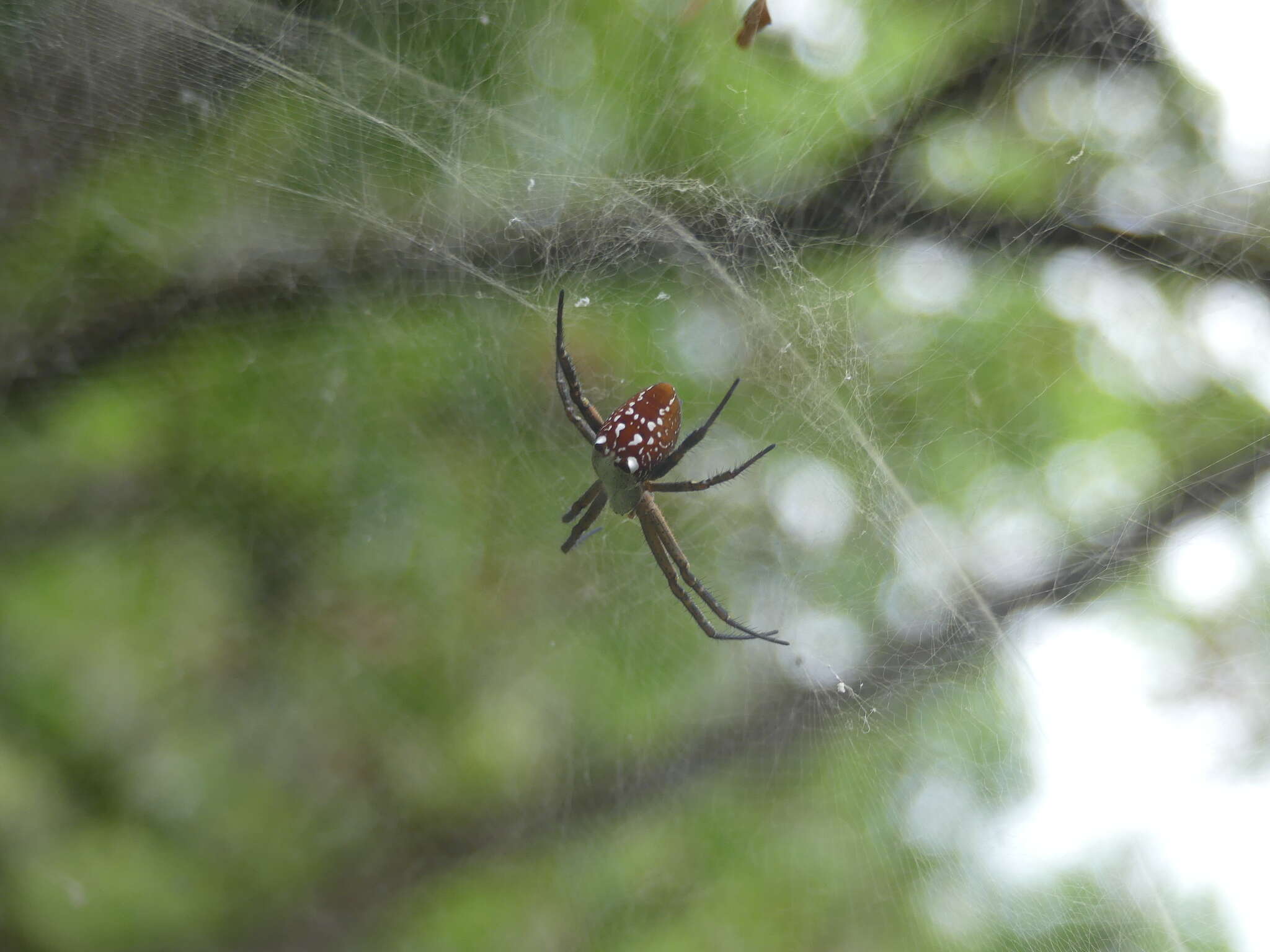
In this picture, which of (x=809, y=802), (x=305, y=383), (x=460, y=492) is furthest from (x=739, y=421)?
(x=305, y=383)

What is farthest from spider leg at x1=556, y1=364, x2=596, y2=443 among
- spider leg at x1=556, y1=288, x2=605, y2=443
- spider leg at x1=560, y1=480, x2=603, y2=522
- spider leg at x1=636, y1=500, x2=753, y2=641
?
spider leg at x1=636, y1=500, x2=753, y2=641

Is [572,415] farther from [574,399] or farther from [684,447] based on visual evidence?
[684,447]

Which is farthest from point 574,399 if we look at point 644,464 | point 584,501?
point 584,501

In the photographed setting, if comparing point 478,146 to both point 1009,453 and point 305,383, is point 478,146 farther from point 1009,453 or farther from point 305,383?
point 1009,453

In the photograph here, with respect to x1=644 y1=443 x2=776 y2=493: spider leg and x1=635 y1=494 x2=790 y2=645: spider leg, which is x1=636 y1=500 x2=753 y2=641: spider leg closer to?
x1=635 y1=494 x2=790 y2=645: spider leg

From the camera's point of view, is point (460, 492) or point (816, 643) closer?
point (816, 643)

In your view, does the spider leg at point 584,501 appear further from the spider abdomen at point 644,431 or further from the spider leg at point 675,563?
the spider abdomen at point 644,431

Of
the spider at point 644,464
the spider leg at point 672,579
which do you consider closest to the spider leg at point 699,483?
the spider at point 644,464
